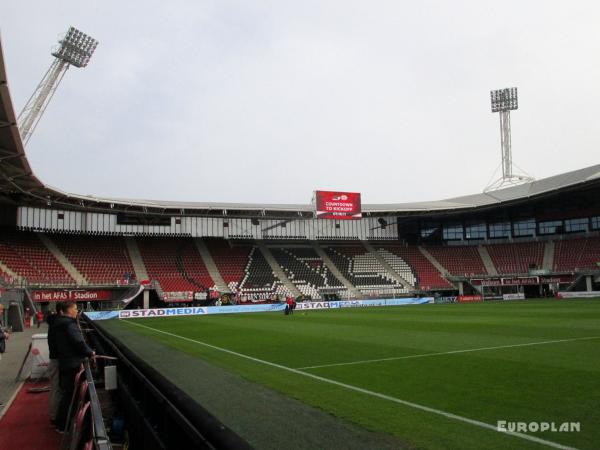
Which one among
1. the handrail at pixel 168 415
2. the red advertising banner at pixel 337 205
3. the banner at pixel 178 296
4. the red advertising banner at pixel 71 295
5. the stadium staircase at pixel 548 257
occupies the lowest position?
the banner at pixel 178 296

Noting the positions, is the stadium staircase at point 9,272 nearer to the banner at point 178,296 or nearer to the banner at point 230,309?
the banner at point 230,309

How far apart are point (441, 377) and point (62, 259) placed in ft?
143

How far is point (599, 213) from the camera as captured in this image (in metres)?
52.5

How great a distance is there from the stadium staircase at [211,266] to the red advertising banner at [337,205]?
12.0m

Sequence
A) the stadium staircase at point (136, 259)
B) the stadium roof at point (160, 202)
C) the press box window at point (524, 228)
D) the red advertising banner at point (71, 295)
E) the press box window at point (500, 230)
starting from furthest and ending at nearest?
the press box window at point (500, 230)
the press box window at point (524, 228)
the stadium staircase at point (136, 259)
the red advertising banner at point (71, 295)
the stadium roof at point (160, 202)

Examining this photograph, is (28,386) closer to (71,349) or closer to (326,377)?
(71,349)

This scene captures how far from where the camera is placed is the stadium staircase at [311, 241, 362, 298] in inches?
2052

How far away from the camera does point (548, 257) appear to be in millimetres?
54000

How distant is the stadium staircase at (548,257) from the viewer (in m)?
52.8

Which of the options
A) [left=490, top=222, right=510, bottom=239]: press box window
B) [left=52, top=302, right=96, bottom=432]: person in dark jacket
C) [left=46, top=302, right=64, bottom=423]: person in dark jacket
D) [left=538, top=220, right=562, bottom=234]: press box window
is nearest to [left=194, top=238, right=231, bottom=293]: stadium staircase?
[left=490, top=222, right=510, bottom=239]: press box window

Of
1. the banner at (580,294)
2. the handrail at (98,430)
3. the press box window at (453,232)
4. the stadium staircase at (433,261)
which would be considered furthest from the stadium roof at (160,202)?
the handrail at (98,430)

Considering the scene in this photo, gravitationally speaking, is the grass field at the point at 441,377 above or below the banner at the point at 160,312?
above

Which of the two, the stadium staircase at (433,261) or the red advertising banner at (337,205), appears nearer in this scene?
the red advertising banner at (337,205)

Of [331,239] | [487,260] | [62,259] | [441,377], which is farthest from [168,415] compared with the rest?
[487,260]
